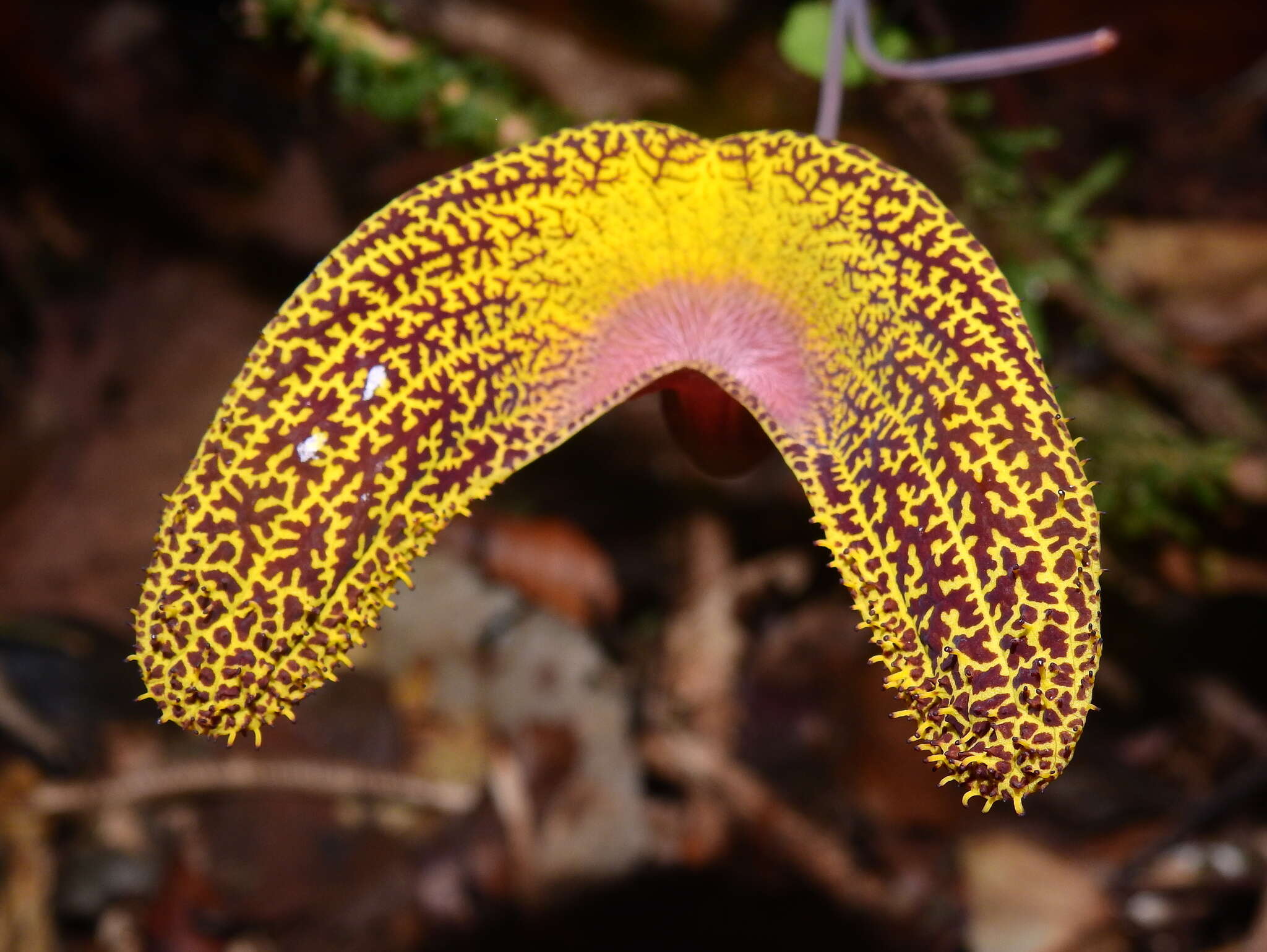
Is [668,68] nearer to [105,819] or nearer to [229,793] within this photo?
[229,793]

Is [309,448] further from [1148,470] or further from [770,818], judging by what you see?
[1148,470]

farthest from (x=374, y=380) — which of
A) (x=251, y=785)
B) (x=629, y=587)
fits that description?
(x=629, y=587)

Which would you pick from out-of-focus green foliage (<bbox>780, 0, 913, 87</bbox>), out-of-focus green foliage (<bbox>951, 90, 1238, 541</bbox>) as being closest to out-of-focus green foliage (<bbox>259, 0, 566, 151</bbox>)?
out-of-focus green foliage (<bbox>780, 0, 913, 87</bbox>)

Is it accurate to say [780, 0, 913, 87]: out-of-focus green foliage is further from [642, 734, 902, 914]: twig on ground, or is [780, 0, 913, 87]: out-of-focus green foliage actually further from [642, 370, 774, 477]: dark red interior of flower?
[642, 734, 902, 914]: twig on ground

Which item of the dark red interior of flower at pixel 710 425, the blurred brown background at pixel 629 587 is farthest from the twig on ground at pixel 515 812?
the dark red interior of flower at pixel 710 425

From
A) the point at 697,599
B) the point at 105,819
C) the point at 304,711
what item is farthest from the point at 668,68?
the point at 105,819

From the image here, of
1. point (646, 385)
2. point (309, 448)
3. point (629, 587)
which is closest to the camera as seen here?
point (309, 448)

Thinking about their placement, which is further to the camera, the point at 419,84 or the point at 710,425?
the point at 419,84
